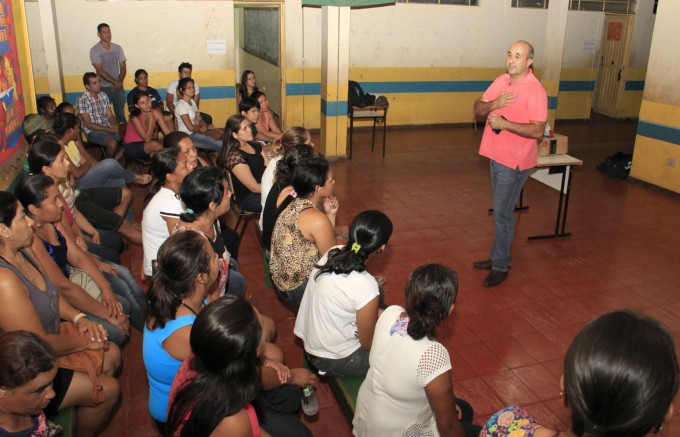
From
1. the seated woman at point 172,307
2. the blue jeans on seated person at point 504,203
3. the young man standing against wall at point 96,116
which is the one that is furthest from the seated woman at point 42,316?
the young man standing against wall at point 96,116

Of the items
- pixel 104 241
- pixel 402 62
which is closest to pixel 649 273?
pixel 104 241

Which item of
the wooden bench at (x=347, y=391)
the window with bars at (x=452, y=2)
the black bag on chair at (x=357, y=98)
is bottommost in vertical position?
the wooden bench at (x=347, y=391)

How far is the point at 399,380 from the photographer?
2088 mm

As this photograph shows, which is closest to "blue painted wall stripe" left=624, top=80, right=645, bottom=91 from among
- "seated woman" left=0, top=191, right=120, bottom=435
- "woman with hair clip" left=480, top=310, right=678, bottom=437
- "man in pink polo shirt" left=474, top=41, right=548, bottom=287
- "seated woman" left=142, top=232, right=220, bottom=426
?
"man in pink polo shirt" left=474, top=41, right=548, bottom=287

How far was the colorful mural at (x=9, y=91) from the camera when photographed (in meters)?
4.29

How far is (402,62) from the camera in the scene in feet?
33.9

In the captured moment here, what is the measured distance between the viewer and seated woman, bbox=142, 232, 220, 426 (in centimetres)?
222

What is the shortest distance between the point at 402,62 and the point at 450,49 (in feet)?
3.07

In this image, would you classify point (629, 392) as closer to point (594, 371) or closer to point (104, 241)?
point (594, 371)

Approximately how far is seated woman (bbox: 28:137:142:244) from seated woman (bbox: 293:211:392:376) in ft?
6.74

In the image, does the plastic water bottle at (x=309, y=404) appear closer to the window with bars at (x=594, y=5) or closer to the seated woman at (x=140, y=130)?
the seated woman at (x=140, y=130)

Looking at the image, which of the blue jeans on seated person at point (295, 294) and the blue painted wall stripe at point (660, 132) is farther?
the blue painted wall stripe at point (660, 132)

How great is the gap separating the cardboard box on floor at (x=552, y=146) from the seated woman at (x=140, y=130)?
3.88 meters

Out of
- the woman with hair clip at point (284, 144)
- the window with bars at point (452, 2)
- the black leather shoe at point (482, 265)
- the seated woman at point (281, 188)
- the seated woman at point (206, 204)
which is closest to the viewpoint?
the seated woman at point (206, 204)
